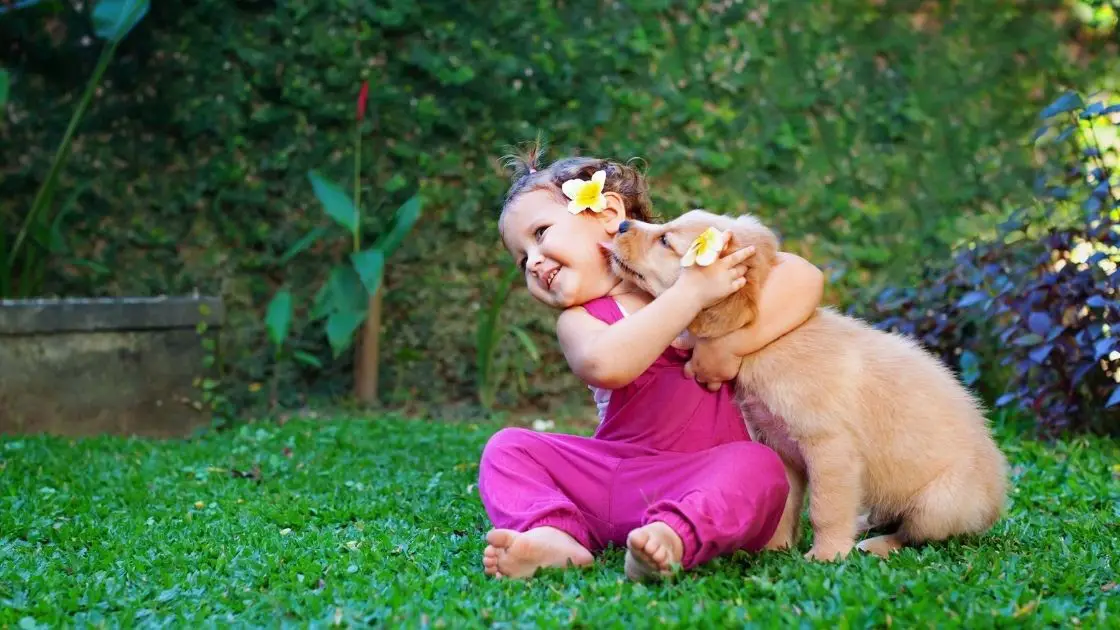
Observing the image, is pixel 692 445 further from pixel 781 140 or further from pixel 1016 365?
pixel 781 140

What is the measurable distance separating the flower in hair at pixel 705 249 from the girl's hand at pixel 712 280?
2 centimetres

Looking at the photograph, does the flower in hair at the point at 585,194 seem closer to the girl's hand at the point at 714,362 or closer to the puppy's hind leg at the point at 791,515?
the girl's hand at the point at 714,362

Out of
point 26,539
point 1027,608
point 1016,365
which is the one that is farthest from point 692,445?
point 1016,365

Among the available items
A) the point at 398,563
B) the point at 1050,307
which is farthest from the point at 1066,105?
the point at 398,563

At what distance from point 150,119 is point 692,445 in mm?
4600

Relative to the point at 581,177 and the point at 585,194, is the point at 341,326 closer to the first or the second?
the point at 581,177

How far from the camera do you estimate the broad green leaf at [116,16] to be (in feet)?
18.0

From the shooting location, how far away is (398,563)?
288cm

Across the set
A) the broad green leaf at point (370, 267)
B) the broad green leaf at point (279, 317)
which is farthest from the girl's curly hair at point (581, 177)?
the broad green leaf at point (279, 317)

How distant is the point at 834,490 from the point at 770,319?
1.48 ft

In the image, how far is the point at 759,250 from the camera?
275cm

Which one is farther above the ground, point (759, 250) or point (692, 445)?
point (759, 250)

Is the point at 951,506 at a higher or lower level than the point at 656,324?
lower

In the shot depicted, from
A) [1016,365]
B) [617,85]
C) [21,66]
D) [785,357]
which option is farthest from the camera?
[617,85]
